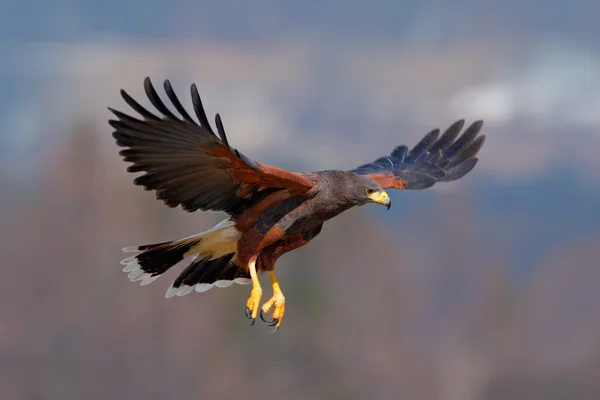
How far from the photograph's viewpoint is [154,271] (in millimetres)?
7641

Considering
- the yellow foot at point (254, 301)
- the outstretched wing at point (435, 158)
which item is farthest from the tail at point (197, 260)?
the outstretched wing at point (435, 158)

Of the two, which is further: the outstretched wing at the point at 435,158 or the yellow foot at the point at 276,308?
the outstretched wing at the point at 435,158

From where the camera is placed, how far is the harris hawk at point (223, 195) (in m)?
6.33

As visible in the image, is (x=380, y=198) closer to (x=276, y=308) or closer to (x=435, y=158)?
(x=276, y=308)

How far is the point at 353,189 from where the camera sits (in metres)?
6.93

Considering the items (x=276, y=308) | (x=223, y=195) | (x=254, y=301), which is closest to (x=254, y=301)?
(x=254, y=301)

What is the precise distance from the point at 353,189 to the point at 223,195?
89 cm

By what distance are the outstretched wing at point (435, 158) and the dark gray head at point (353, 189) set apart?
1337 mm

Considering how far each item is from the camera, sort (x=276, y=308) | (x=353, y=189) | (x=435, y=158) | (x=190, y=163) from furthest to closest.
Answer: (x=435, y=158) → (x=276, y=308) → (x=353, y=189) → (x=190, y=163)

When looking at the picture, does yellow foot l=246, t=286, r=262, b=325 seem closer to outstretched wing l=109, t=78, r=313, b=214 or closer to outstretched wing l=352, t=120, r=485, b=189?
outstretched wing l=109, t=78, r=313, b=214

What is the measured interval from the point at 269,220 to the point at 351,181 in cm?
62

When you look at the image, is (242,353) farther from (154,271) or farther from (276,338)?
(154,271)

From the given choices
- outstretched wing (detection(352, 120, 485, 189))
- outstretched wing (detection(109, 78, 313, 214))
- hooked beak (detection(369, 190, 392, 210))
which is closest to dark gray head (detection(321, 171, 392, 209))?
hooked beak (detection(369, 190, 392, 210))

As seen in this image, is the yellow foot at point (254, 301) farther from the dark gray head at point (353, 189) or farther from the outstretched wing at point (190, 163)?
the dark gray head at point (353, 189)
